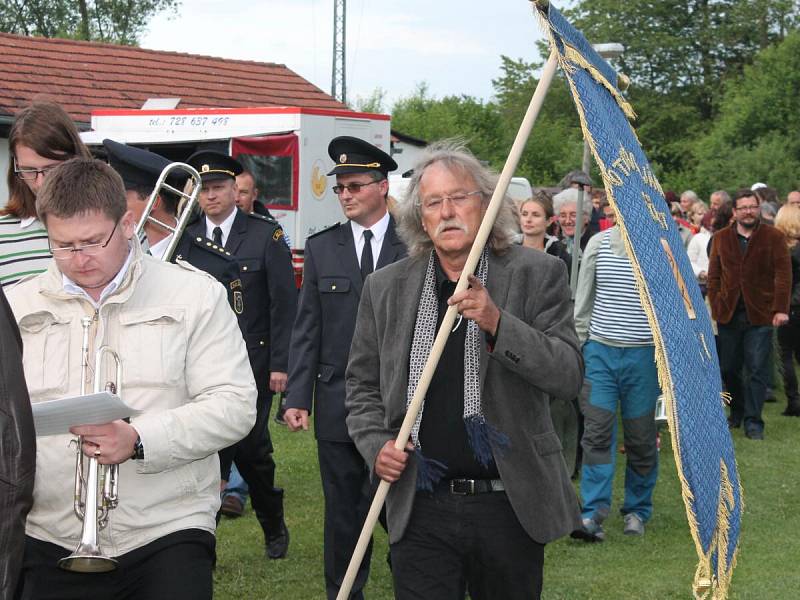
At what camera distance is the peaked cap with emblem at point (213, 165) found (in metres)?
7.48

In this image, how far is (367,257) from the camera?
6273 millimetres

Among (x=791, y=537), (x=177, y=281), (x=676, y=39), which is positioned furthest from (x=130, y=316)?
(x=676, y=39)

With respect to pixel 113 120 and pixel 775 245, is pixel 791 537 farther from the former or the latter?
pixel 113 120

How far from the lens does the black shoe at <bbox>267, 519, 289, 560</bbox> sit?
24.2 ft

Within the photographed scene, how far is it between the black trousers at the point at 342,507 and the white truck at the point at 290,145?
11012mm

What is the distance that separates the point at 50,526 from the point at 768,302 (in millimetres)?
9546

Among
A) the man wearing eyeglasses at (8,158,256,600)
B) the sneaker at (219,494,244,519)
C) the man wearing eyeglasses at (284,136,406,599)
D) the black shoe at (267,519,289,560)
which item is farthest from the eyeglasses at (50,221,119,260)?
the sneaker at (219,494,244,519)

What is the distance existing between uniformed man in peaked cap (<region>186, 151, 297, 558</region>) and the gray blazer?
2976 mm

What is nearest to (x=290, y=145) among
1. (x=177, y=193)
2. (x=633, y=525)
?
(x=633, y=525)

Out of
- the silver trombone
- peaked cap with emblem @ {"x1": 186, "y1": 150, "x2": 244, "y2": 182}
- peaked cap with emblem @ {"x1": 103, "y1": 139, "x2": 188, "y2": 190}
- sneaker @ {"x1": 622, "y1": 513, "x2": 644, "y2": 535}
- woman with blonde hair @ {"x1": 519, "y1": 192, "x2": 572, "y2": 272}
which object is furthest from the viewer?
woman with blonde hair @ {"x1": 519, "y1": 192, "x2": 572, "y2": 272}

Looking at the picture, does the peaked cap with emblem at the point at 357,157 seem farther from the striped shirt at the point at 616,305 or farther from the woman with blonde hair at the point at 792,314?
the woman with blonde hair at the point at 792,314

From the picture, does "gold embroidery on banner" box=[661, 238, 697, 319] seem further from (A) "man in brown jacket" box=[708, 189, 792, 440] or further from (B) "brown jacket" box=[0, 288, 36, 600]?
(A) "man in brown jacket" box=[708, 189, 792, 440]

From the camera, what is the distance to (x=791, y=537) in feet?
26.3

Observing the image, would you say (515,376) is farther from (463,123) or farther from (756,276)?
(463,123)
